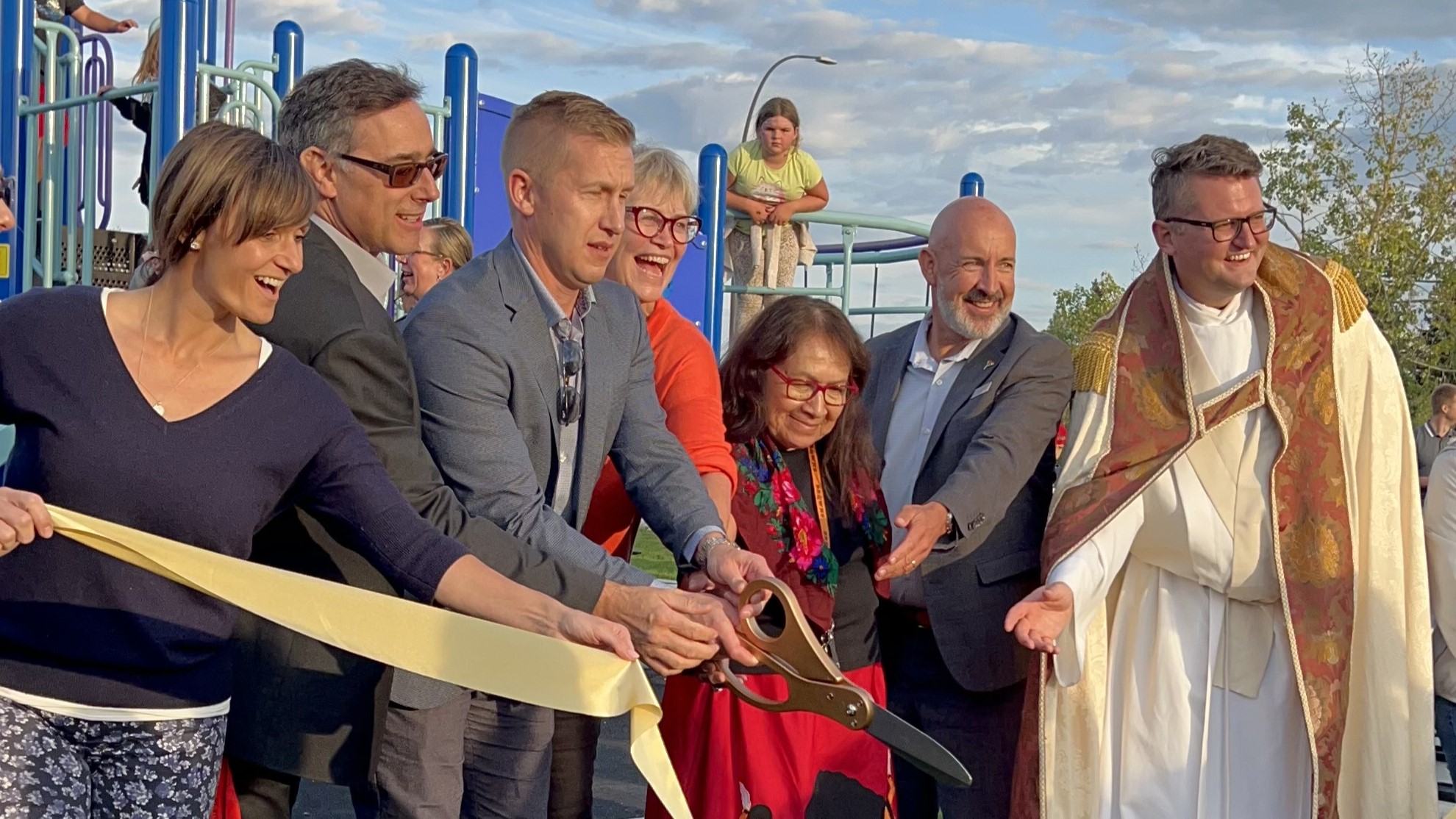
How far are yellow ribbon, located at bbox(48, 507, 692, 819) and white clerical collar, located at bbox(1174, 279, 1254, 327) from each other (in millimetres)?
2363

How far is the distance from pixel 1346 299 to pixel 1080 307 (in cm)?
5106

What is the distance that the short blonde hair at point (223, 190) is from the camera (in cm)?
259

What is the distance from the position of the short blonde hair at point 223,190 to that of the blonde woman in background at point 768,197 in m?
7.33

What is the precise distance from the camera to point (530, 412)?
3354 millimetres

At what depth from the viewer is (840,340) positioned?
14.2 feet

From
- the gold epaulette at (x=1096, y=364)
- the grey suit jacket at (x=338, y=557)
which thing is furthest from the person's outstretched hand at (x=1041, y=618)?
the grey suit jacket at (x=338, y=557)

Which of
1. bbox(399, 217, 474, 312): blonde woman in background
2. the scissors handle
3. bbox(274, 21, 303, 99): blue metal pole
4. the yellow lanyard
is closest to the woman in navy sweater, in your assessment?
the scissors handle

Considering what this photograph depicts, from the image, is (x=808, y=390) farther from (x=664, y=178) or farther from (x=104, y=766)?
(x=104, y=766)

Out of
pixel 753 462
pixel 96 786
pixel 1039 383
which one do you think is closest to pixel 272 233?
pixel 96 786

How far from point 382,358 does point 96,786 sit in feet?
2.93

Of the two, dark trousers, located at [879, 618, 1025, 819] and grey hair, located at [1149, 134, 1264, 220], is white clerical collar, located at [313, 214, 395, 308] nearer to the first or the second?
dark trousers, located at [879, 618, 1025, 819]

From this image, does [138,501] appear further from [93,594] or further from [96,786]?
[96,786]

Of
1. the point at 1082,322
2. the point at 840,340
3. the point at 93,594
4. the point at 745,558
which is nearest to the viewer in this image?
the point at 93,594

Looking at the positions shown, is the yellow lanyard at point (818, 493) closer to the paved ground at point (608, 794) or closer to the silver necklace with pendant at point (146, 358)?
the silver necklace with pendant at point (146, 358)
